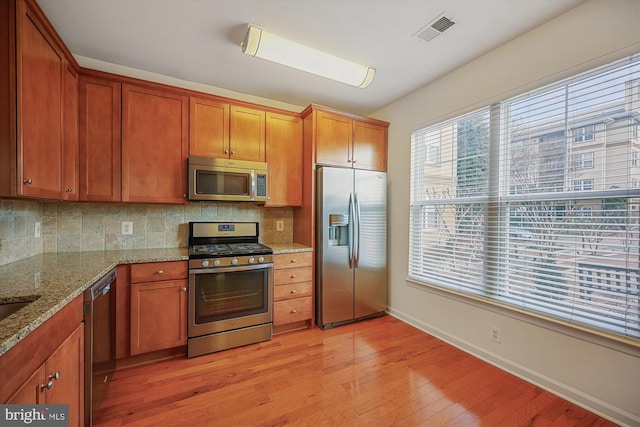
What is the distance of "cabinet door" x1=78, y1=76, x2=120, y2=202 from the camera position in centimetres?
217

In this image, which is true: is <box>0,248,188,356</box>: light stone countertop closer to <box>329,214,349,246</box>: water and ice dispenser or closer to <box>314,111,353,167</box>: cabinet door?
<box>329,214,349,246</box>: water and ice dispenser

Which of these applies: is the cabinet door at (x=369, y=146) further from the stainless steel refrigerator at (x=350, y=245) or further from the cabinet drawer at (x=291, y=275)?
the cabinet drawer at (x=291, y=275)

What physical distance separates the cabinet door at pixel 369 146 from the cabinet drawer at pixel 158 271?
2105 mm

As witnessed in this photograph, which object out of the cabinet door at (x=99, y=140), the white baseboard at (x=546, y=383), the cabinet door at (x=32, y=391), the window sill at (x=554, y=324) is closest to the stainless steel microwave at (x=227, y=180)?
the cabinet door at (x=99, y=140)

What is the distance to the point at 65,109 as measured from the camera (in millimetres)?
1960

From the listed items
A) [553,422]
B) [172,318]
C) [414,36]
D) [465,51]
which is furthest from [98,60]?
[553,422]

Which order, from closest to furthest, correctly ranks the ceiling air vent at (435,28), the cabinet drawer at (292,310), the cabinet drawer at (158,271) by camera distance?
1. the ceiling air vent at (435,28)
2. the cabinet drawer at (158,271)
3. the cabinet drawer at (292,310)

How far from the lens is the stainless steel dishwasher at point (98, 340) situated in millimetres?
1390

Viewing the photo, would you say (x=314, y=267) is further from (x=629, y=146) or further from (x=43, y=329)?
(x=629, y=146)

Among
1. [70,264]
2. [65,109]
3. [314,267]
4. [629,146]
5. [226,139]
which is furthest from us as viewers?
[314,267]

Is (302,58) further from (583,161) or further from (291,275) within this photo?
(583,161)

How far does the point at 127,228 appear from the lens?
253 cm

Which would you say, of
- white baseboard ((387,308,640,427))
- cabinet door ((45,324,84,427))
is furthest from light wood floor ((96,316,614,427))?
cabinet door ((45,324,84,427))

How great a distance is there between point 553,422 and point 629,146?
1.72 metres
